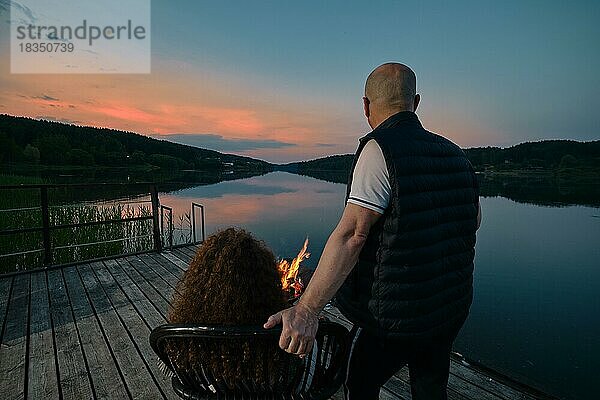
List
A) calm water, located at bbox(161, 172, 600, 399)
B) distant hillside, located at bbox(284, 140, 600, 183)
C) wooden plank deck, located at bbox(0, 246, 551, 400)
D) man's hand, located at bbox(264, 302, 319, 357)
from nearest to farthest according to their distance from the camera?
man's hand, located at bbox(264, 302, 319, 357), wooden plank deck, located at bbox(0, 246, 551, 400), calm water, located at bbox(161, 172, 600, 399), distant hillside, located at bbox(284, 140, 600, 183)

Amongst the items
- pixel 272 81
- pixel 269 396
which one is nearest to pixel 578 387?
pixel 269 396

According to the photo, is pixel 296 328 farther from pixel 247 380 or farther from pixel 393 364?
pixel 393 364

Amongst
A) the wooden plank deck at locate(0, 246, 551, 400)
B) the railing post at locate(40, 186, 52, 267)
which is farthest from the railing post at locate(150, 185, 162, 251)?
the railing post at locate(40, 186, 52, 267)

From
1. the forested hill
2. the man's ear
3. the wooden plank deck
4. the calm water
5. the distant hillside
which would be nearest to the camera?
the man's ear

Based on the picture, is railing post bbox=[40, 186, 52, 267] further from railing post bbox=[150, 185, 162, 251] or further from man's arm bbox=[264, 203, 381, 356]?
man's arm bbox=[264, 203, 381, 356]

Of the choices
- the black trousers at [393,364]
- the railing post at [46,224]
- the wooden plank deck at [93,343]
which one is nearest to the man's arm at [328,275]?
the black trousers at [393,364]

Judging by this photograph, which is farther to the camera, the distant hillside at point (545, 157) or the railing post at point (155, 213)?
the distant hillside at point (545, 157)

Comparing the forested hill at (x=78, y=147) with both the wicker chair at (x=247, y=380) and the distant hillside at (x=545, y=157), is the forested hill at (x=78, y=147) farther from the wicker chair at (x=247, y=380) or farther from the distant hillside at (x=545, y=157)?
the wicker chair at (x=247, y=380)

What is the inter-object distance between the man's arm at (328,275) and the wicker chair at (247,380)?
55 millimetres

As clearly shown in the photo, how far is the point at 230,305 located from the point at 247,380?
25 centimetres

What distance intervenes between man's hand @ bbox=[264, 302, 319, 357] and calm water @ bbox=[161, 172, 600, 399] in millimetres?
5856

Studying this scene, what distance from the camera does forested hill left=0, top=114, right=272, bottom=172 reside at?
34.7 m

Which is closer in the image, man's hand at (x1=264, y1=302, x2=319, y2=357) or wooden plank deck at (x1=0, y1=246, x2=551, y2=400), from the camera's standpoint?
man's hand at (x1=264, y1=302, x2=319, y2=357)

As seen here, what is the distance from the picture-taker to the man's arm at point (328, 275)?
88cm
